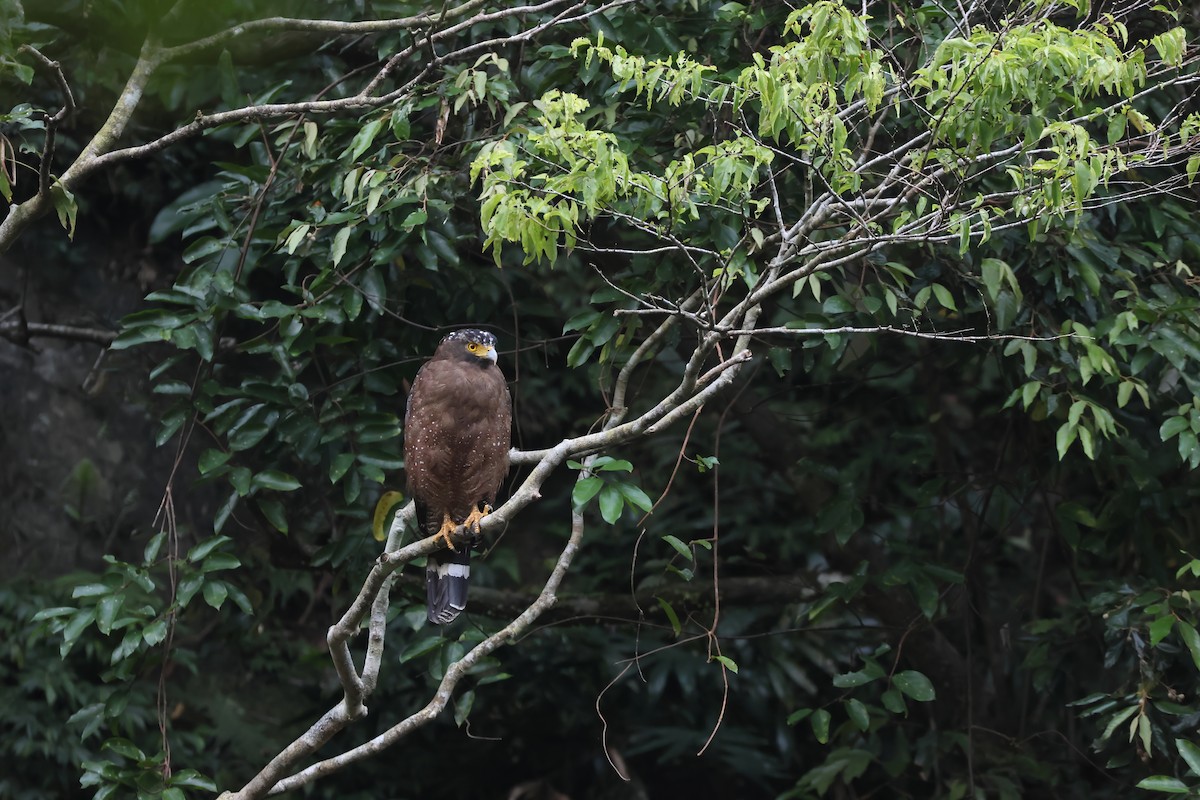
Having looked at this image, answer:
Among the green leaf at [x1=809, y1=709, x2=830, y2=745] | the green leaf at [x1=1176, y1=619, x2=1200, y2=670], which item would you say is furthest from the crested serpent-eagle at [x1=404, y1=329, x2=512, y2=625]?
the green leaf at [x1=1176, y1=619, x2=1200, y2=670]

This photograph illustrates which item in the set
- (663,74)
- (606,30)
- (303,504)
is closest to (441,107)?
(606,30)

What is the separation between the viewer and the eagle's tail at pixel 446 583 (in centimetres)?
370

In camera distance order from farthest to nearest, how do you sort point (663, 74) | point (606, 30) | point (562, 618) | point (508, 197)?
point (562, 618) → point (606, 30) → point (663, 74) → point (508, 197)

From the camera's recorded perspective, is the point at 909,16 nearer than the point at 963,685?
Yes

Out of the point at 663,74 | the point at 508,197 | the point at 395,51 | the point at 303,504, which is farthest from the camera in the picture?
the point at 303,504

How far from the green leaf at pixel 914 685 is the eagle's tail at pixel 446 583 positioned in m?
1.35

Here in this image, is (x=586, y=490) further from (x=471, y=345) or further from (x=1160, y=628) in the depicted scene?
(x=1160, y=628)

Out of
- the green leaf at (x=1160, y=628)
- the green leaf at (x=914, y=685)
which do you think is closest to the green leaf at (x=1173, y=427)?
the green leaf at (x=1160, y=628)

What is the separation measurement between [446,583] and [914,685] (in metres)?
1.45

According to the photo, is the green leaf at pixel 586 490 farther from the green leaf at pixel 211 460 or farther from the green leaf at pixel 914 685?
the green leaf at pixel 914 685

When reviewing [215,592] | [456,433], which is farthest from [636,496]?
[215,592]

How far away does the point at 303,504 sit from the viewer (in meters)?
4.31

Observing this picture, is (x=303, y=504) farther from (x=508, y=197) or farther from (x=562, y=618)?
(x=508, y=197)

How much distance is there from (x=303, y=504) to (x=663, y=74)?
2.13 m
